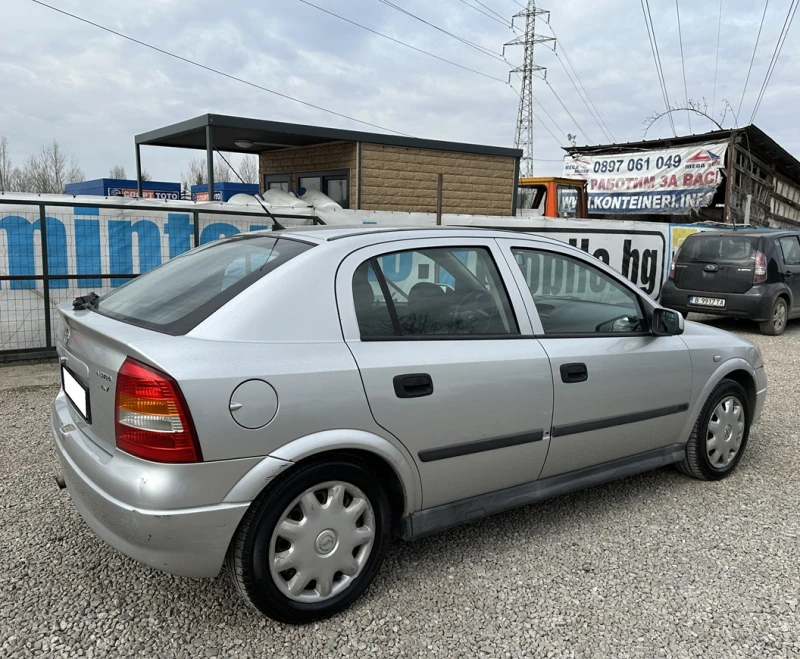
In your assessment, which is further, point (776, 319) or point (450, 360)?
point (776, 319)

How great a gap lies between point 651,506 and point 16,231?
707 centimetres

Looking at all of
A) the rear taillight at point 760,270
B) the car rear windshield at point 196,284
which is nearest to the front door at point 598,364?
the car rear windshield at point 196,284

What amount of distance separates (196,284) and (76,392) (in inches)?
27.3

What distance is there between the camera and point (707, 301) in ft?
34.1

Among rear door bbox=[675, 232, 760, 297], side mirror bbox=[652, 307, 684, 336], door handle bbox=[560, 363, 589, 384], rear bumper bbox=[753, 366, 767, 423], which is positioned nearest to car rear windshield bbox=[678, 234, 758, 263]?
rear door bbox=[675, 232, 760, 297]

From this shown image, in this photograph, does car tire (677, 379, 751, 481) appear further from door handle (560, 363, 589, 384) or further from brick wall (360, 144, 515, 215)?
brick wall (360, 144, 515, 215)

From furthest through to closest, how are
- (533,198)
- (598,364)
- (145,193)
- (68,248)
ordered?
1. (145,193)
2. (533,198)
3. (68,248)
4. (598,364)

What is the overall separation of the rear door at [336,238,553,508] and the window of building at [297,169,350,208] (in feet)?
30.3

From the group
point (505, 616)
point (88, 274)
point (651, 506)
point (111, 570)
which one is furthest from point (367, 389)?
point (88, 274)

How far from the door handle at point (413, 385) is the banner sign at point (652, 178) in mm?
17081

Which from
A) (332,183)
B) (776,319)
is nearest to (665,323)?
(776,319)

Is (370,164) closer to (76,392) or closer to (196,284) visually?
(196,284)

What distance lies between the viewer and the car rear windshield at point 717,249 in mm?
10234

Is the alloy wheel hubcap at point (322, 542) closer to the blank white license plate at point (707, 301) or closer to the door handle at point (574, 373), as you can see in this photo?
the door handle at point (574, 373)
